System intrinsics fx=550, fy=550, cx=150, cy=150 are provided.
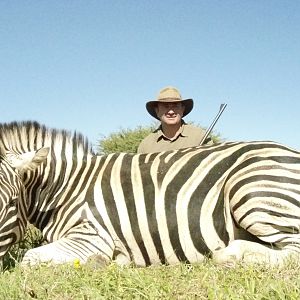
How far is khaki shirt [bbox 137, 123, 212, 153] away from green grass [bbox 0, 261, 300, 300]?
9.33ft

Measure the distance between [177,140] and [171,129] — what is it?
0.45 ft

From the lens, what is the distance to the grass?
2326mm

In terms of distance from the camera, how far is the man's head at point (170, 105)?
231 inches

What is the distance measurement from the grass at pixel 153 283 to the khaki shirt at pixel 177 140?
2806 mm

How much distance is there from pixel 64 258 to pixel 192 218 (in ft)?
2.79

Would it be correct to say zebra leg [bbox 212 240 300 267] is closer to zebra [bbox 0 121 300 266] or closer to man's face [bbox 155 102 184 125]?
zebra [bbox 0 121 300 266]

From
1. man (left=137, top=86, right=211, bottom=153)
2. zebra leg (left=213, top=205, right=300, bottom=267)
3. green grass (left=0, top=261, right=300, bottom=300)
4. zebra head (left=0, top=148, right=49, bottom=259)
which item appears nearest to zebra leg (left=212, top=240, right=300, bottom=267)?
zebra leg (left=213, top=205, right=300, bottom=267)

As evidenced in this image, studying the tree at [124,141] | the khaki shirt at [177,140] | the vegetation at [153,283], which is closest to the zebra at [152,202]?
the vegetation at [153,283]

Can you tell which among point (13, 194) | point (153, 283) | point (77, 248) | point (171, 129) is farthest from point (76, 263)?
point (171, 129)

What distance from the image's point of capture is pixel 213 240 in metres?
3.51

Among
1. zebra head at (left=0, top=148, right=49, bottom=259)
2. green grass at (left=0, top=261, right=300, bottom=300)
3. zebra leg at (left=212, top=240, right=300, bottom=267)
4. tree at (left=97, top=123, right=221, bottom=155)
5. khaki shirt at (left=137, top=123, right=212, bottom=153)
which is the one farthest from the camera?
tree at (left=97, top=123, right=221, bottom=155)

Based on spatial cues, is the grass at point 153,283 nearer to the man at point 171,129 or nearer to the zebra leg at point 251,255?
the zebra leg at point 251,255

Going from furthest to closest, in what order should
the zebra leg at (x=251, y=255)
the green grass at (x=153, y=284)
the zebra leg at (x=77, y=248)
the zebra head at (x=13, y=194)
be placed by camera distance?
1. the zebra leg at (x=77, y=248)
2. the zebra head at (x=13, y=194)
3. the zebra leg at (x=251, y=255)
4. the green grass at (x=153, y=284)

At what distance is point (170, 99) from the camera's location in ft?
19.2
